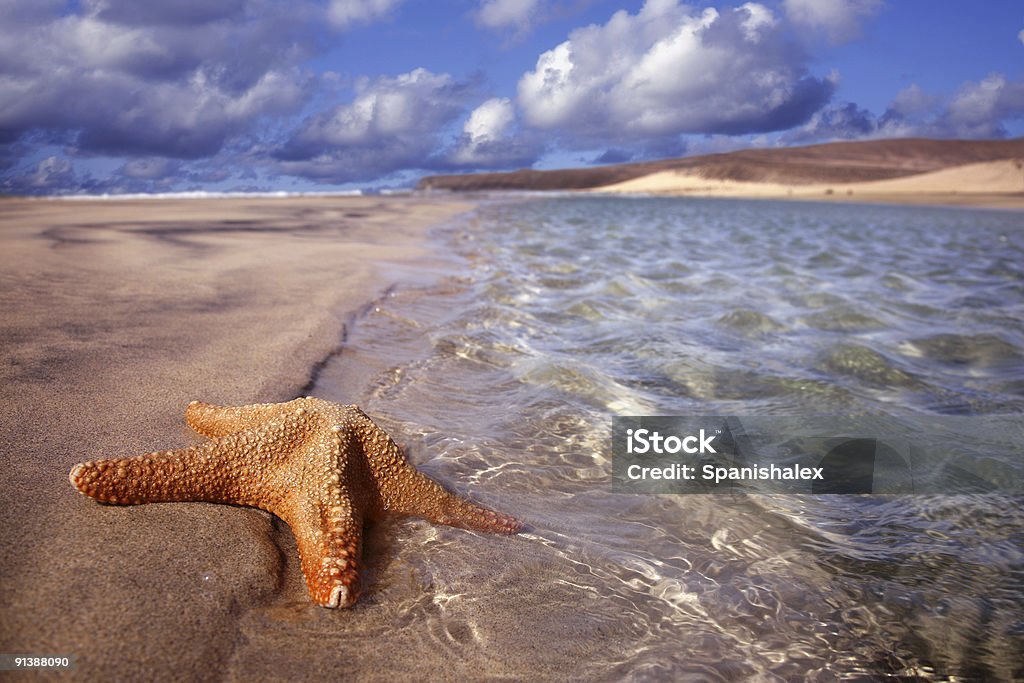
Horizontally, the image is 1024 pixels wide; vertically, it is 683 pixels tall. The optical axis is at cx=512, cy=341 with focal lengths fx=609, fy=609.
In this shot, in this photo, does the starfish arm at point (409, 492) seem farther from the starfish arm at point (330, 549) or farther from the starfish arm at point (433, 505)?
the starfish arm at point (330, 549)

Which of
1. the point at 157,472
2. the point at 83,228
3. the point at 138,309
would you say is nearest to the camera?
the point at 157,472

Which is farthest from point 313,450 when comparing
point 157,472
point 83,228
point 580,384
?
point 83,228

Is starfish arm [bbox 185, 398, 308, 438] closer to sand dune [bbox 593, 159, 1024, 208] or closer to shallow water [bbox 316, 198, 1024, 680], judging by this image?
shallow water [bbox 316, 198, 1024, 680]

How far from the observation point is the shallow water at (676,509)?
2092mm

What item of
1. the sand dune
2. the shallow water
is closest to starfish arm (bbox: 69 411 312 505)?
the shallow water

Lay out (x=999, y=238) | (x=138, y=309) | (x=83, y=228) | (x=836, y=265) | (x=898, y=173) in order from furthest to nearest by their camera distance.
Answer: (x=898, y=173), (x=999, y=238), (x=836, y=265), (x=83, y=228), (x=138, y=309)

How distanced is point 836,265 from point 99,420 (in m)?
12.1

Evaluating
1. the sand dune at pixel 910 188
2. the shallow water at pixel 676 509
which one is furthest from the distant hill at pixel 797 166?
the shallow water at pixel 676 509

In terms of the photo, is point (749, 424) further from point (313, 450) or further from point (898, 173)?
point (898, 173)

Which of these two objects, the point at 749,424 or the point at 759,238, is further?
the point at 759,238

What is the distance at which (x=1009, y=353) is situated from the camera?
5770mm

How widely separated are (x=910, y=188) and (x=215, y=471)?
69.9 meters

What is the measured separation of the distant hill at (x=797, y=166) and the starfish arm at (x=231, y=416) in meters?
72.7

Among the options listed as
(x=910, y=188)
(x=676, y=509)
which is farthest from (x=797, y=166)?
(x=676, y=509)
